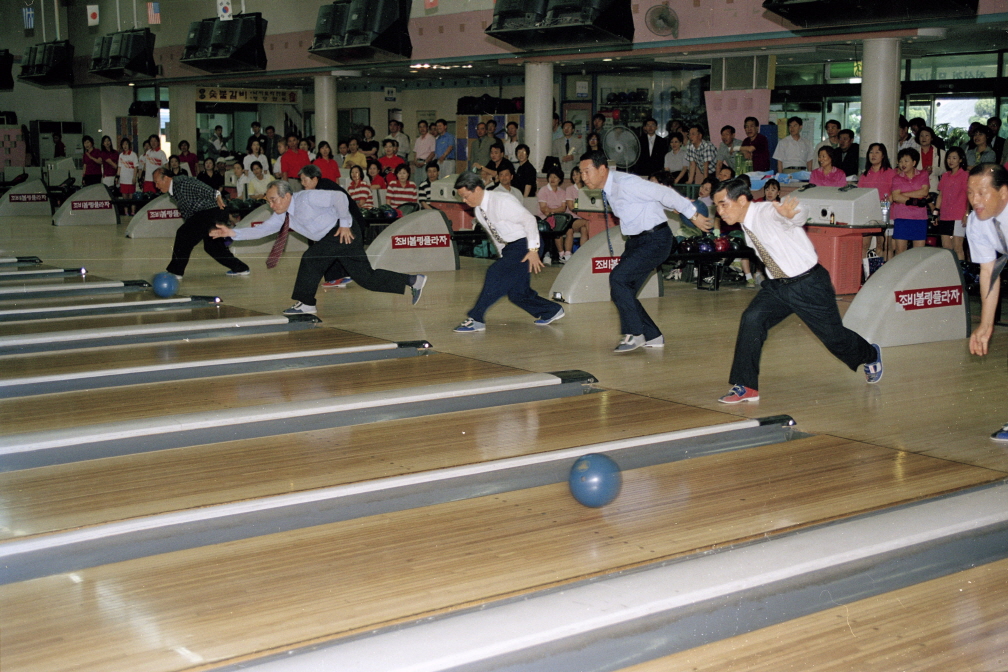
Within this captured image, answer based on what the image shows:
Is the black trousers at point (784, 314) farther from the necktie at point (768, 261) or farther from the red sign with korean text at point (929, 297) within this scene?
the red sign with korean text at point (929, 297)

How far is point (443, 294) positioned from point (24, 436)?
14.2 ft

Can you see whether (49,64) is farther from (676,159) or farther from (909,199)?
(909,199)

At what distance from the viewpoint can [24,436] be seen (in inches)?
147

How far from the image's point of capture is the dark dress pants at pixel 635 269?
5461mm

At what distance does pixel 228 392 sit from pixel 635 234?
2.30m

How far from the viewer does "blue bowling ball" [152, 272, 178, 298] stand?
741 centimetres

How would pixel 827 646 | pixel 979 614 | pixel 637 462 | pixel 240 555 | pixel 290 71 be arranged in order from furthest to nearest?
1. pixel 290 71
2. pixel 637 462
3. pixel 240 555
4. pixel 979 614
5. pixel 827 646

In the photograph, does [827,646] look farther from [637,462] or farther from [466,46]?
[466,46]

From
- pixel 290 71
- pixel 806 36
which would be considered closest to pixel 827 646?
pixel 806 36

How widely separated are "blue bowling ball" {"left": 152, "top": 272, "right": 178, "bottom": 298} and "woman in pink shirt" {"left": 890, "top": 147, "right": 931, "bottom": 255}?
5454 millimetres

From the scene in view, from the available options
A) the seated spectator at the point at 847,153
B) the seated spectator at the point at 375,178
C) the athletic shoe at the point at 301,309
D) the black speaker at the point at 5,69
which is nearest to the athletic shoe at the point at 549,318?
the athletic shoe at the point at 301,309

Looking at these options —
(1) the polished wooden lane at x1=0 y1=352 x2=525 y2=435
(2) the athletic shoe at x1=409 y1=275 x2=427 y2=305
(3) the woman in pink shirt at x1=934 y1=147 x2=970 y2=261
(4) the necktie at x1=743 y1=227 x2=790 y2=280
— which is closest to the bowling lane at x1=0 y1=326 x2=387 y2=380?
(1) the polished wooden lane at x1=0 y1=352 x2=525 y2=435

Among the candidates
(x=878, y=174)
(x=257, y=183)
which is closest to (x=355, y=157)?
(x=257, y=183)

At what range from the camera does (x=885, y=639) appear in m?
2.22
